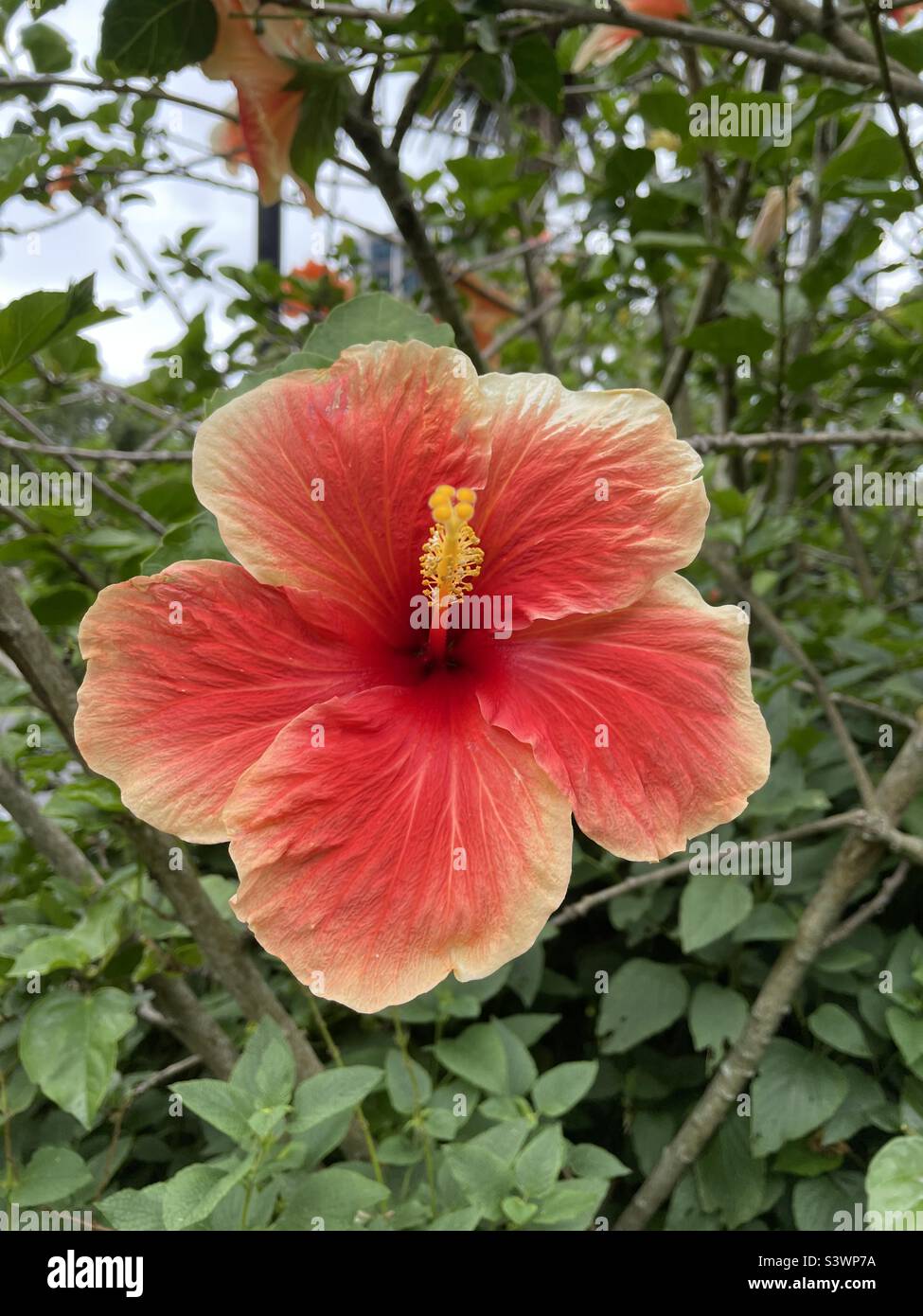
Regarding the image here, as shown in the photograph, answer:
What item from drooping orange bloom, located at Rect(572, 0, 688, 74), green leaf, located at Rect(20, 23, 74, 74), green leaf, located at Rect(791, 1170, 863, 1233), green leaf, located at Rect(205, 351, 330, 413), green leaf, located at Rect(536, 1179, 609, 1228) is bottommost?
green leaf, located at Rect(791, 1170, 863, 1233)

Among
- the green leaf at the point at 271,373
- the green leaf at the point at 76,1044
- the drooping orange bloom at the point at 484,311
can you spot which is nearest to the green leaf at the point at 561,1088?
the green leaf at the point at 76,1044

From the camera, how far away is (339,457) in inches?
27.2

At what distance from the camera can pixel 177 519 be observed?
1.12m

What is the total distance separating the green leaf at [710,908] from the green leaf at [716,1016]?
0.11 meters

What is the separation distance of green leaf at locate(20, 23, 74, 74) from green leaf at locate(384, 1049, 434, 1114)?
5.17ft

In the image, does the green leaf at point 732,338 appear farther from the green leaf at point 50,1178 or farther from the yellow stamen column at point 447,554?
the green leaf at point 50,1178

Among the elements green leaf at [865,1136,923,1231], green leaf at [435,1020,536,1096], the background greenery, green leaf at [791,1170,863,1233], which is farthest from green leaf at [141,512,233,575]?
green leaf at [791,1170,863,1233]

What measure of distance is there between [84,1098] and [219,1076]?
27 cm

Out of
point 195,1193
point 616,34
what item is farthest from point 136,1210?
point 616,34

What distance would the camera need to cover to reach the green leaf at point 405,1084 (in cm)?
104

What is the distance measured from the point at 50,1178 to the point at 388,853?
2.06 feet

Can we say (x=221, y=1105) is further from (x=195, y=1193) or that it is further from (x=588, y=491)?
(x=588, y=491)

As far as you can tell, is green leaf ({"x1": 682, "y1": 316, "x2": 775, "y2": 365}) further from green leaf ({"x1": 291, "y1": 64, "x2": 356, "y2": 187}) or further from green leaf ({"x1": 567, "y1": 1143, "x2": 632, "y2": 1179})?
green leaf ({"x1": 567, "y1": 1143, "x2": 632, "y2": 1179})

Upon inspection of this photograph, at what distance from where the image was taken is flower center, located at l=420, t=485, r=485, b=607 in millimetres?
660
